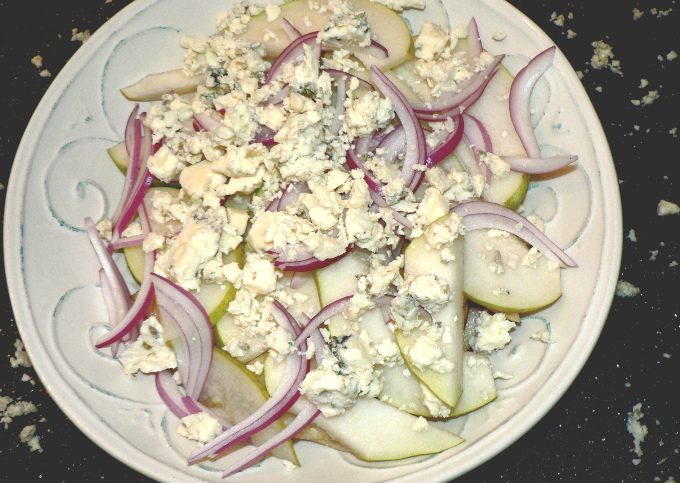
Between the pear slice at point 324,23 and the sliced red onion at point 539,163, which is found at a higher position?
the pear slice at point 324,23

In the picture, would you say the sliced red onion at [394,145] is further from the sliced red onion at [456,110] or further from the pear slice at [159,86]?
the pear slice at [159,86]

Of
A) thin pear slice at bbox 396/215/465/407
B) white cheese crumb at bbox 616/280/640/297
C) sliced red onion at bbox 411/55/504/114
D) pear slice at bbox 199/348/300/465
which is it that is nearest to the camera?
thin pear slice at bbox 396/215/465/407

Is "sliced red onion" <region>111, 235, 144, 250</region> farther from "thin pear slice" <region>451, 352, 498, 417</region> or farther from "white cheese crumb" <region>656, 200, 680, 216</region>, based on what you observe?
"white cheese crumb" <region>656, 200, 680, 216</region>

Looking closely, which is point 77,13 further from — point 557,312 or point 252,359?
point 557,312

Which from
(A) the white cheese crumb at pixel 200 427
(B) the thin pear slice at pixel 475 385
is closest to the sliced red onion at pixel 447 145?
(B) the thin pear slice at pixel 475 385

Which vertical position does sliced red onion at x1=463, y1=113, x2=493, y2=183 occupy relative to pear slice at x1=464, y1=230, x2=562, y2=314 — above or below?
above

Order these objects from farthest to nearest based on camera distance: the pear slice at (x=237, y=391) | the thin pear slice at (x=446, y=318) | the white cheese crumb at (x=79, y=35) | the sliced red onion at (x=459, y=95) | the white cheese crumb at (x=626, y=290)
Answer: the white cheese crumb at (x=79, y=35), the white cheese crumb at (x=626, y=290), the sliced red onion at (x=459, y=95), the pear slice at (x=237, y=391), the thin pear slice at (x=446, y=318)

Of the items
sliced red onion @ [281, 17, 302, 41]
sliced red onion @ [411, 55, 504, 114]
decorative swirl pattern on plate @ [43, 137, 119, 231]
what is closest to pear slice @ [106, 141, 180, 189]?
decorative swirl pattern on plate @ [43, 137, 119, 231]

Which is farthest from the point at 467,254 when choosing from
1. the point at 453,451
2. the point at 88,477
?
the point at 88,477
